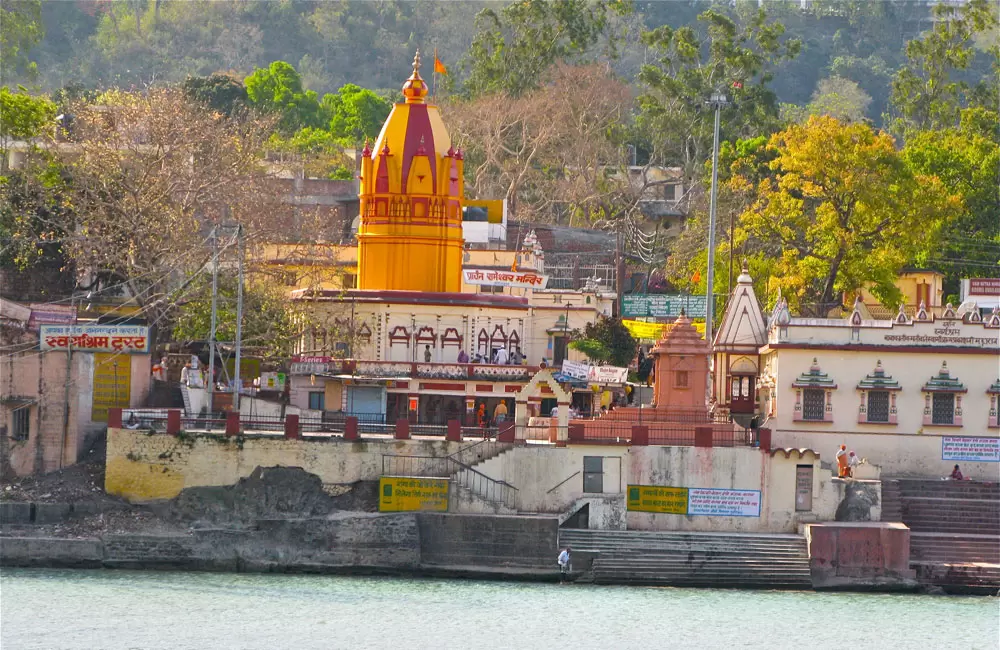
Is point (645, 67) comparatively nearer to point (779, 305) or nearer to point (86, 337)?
point (779, 305)

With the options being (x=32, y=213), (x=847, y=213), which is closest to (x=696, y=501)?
(x=847, y=213)

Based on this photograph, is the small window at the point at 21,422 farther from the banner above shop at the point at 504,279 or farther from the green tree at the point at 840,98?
the green tree at the point at 840,98

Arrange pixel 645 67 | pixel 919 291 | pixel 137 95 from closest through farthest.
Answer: pixel 137 95, pixel 919 291, pixel 645 67

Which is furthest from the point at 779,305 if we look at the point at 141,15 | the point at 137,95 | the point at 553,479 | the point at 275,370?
the point at 141,15

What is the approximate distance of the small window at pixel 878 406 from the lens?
161 feet

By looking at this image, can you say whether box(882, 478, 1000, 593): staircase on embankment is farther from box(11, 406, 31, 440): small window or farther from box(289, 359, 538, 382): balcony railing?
box(11, 406, 31, 440): small window

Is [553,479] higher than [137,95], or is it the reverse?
[137,95]

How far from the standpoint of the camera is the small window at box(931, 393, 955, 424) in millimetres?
49062

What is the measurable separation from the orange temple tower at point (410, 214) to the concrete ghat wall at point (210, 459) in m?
12.7

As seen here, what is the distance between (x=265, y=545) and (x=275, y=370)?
989cm

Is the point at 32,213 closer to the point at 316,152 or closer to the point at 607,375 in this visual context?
the point at 607,375

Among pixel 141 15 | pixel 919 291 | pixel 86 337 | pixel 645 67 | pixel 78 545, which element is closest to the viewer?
pixel 78 545

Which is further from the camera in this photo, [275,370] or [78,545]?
[275,370]

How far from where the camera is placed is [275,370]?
53.7 metres
